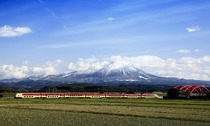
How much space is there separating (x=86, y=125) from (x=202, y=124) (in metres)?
8.48

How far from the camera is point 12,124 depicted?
25.9 meters

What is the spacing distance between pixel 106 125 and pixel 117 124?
0.97m

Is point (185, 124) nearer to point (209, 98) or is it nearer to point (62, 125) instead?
point (62, 125)

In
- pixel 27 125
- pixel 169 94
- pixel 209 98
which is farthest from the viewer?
pixel 169 94

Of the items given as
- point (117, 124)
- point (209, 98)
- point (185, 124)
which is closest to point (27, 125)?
point (117, 124)

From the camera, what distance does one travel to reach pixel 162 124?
2600cm

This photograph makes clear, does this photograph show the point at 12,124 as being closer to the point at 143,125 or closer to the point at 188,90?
the point at 143,125

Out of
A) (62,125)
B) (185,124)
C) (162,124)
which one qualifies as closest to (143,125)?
(162,124)

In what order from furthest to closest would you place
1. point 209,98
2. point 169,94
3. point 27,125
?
point 169,94
point 209,98
point 27,125

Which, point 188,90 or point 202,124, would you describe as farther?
point 188,90

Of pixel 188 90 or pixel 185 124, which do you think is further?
pixel 188 90

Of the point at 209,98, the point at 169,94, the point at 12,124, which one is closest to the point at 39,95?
the point at 169,94

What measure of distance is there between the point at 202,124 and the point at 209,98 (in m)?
62.2

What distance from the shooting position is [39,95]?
100438 millimetres
